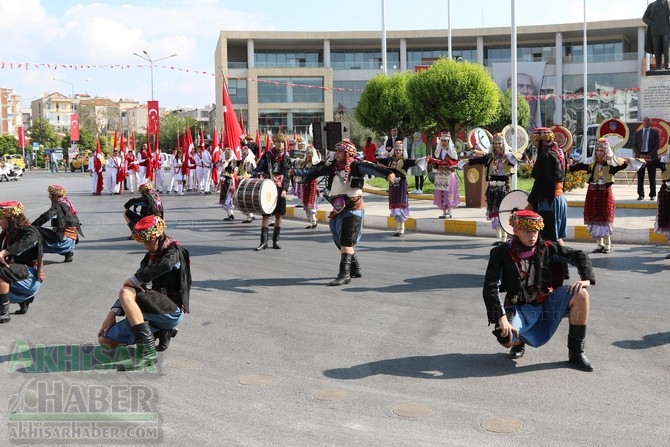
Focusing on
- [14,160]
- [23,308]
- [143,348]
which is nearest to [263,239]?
[23,308]

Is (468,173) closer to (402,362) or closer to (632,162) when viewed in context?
(632,162)

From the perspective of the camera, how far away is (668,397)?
5.17m

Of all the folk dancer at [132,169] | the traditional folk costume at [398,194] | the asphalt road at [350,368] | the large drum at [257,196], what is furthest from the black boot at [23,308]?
the folk dancer at [132,169]

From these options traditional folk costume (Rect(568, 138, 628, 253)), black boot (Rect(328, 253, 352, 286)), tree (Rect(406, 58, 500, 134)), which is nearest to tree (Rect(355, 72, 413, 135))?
tree (Rect(406, 58, 500, 134))

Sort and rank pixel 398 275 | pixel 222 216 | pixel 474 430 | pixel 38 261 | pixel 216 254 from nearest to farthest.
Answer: pixel 474 430 < pixel 38 261 < pixel 398 275 < pixel 216 254 < pixel 222 216

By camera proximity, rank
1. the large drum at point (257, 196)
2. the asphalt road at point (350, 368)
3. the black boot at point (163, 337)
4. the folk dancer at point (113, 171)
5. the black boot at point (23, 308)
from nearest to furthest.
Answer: the asphalt road at point (350, 368), the black boot at point (163, 337), the black boot at point (23, 308), the large drum at point (257, 196), the folk dancer at point (113, 171)

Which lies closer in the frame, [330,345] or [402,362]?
[402,362]

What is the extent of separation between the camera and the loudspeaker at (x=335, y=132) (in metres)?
21.0

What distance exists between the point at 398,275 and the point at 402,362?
406 cm

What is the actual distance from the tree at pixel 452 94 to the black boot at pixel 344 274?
19.4 m

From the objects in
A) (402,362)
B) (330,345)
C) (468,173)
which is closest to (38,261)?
(330,345)

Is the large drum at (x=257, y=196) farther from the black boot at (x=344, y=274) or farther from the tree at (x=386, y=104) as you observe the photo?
the tree at (x=386, y=104)

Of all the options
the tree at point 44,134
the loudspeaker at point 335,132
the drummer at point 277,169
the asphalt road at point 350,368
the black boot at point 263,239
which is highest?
the tree at point 44,134

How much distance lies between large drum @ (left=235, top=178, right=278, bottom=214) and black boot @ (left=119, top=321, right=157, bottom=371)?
6.59m
